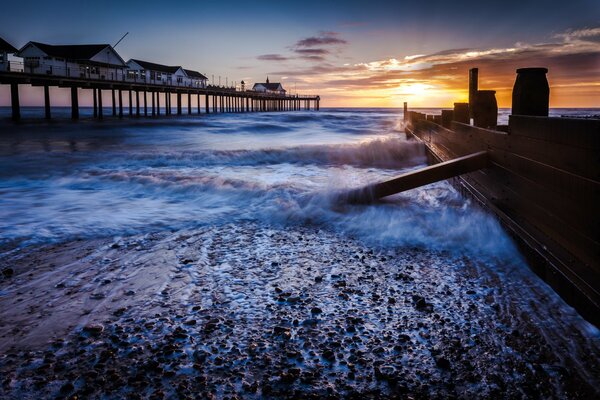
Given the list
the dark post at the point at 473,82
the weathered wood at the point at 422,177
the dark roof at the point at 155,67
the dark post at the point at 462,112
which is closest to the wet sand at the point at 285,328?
the weathered wood at the point at 422,177

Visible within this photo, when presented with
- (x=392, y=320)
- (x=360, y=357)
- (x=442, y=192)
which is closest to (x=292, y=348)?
(x=360, y=357)

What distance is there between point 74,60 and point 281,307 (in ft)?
169

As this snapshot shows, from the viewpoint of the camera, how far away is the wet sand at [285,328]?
2162 mm

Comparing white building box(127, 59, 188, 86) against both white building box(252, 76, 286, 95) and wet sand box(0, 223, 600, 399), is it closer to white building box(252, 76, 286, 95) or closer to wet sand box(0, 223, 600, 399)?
white building box(252, 76, 286, 95)

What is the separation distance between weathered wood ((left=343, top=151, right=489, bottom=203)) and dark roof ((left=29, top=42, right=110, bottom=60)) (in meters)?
48.9

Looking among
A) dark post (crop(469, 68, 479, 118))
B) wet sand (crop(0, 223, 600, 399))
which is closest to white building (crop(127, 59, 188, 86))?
dark post (crop(469, 68, 479, 118))

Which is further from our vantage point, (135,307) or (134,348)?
(135,307)

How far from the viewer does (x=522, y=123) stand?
374cm

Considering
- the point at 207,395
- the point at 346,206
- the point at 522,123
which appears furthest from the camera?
the point at 346,206

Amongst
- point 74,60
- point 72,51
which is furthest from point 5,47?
point 72,51

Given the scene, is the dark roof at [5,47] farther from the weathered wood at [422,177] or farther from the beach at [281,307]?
the weathered wood at [422,177]

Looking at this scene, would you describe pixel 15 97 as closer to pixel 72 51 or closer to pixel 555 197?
pixel 72 51

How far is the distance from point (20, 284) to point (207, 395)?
7.69 ft

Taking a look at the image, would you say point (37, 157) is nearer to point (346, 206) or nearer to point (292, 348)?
point (346, 206)
